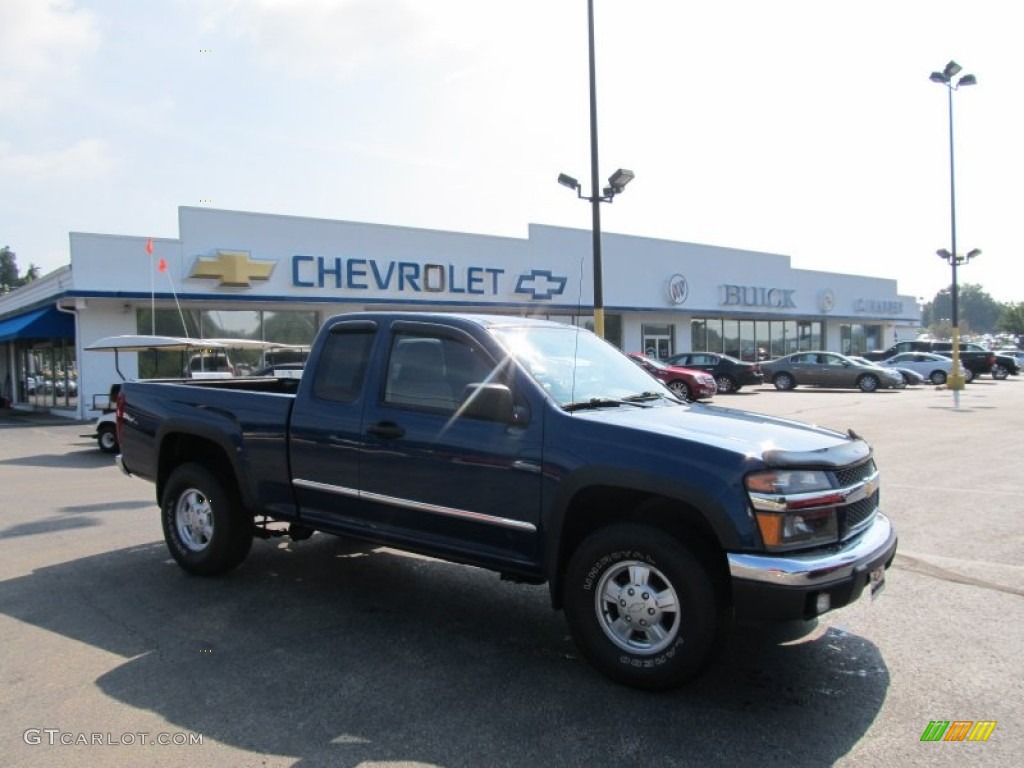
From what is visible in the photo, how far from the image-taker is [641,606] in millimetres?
3764

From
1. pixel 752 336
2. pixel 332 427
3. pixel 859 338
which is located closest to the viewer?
pixel 332 427

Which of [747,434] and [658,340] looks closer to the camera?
[747,434]

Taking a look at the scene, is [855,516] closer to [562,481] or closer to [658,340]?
[562,481]

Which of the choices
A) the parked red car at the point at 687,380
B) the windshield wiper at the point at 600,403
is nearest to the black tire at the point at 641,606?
the windshield wiper at the point at 600,403

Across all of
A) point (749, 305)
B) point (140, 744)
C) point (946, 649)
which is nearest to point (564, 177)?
point (946, 649)

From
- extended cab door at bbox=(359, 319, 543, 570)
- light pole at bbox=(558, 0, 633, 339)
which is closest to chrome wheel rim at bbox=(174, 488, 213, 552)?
extended cab door at bbox=(359, 319, 543, 570)

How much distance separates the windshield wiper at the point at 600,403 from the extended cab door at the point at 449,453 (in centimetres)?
23

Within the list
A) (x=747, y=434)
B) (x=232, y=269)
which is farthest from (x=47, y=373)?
(x=747, y=434)

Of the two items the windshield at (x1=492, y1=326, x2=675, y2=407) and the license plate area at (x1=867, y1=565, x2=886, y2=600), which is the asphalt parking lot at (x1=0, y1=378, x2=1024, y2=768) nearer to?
the license plate area at (x1=867, y1=565, x2=886, y2=600)

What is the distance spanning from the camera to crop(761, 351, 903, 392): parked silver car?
93.5ft

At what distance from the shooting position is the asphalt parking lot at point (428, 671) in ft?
10.8

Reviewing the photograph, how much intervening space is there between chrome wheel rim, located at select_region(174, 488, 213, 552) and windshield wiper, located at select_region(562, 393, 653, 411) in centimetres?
293

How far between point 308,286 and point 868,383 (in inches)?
795

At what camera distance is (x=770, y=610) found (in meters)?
3.45
